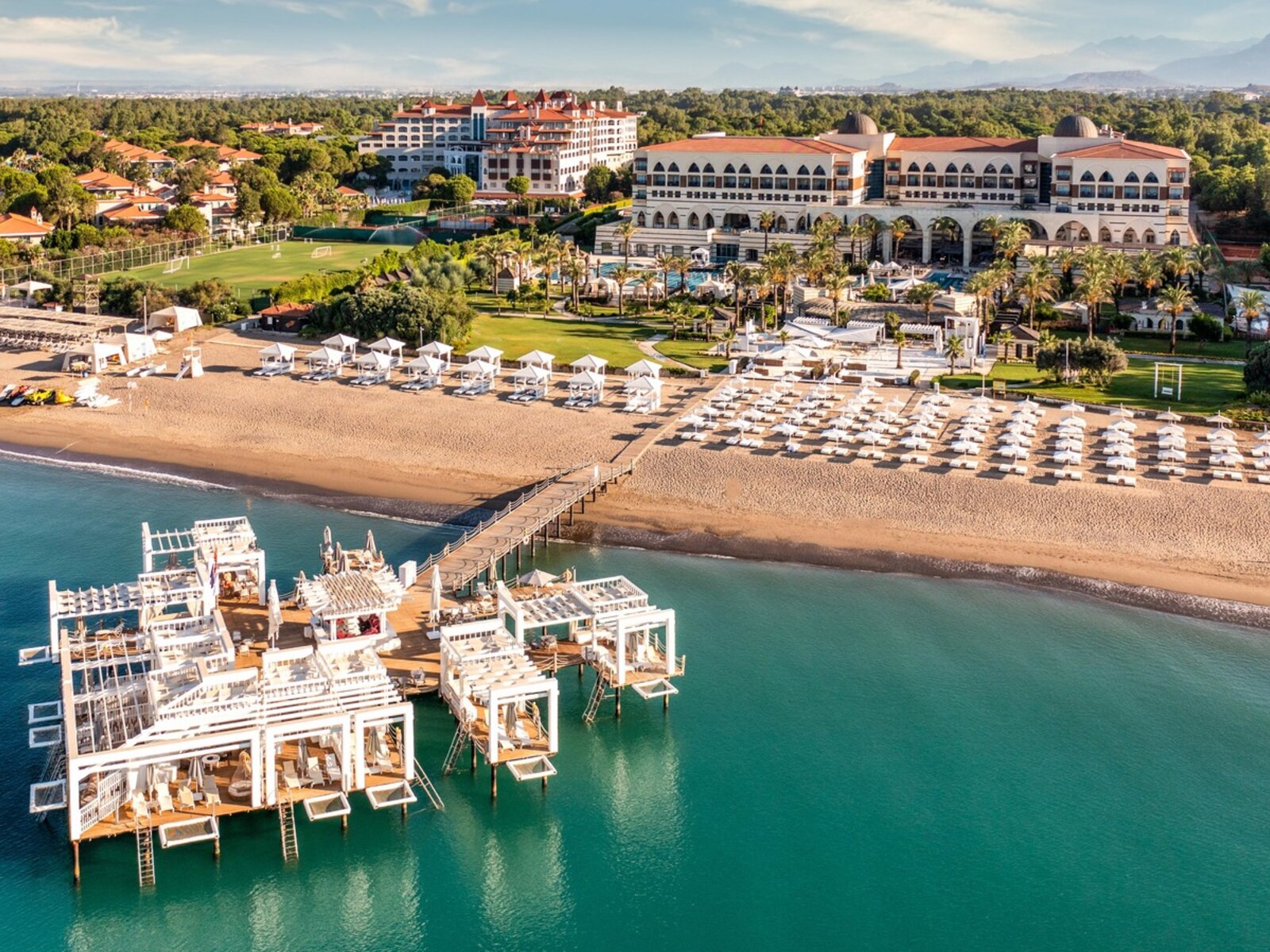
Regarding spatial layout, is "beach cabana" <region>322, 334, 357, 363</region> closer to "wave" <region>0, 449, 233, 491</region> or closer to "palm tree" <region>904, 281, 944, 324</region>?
"wave" <region>0, 449, 233, 491</region>

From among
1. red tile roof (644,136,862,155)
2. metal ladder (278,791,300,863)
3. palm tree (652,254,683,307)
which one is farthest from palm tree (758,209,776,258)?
metal ladder (278,791,300,863)

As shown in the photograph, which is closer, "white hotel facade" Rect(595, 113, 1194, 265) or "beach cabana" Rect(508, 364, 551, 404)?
"beach cabana" Rect(508, 364, 551, 404)

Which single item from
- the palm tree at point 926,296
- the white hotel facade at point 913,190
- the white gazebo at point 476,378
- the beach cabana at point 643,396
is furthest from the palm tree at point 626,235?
the beach cabana at point 643,396

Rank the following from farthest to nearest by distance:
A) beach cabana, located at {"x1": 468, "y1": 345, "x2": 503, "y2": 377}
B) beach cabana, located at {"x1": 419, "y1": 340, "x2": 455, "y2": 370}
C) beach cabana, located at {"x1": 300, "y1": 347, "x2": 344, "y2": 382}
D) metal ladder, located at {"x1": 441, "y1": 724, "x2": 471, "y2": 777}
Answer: beach cabana, located at {"x1": 419, "y1": 340, "x2": 455, "y2": 370} → beach cabana, located at {"x1": 300, "y1": 347, "x2": 344, "y2": 382} → beach cabana, located at {"x1": 468, "y1": 345, "x2": 503, "y2": 377} → metal ladder, located at {"x1": 441, "y1": 724, "x2": 471, "y2": 777}

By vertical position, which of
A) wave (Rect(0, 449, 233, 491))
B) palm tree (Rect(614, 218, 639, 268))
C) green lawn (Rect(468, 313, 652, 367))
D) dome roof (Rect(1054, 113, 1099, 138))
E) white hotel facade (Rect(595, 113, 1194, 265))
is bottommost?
wave (Rect(0, 449, 233, 491))

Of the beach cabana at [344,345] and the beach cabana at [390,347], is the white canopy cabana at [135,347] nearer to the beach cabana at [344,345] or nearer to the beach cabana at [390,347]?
the beach cabana at [344,345]

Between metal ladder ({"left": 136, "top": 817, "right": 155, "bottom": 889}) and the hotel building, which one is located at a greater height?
the hotel building

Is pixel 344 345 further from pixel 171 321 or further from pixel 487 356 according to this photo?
pixel 171 321
